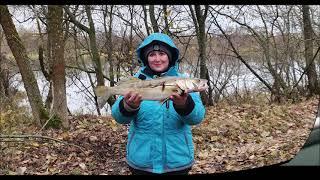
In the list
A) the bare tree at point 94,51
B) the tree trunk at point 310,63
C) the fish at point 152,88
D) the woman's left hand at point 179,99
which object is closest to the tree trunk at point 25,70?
the bare tree at point 94,51

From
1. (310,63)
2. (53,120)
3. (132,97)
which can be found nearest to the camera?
(310,63)

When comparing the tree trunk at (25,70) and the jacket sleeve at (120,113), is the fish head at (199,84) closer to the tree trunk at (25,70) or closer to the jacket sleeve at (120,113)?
the jacket sleeve at (120,113)

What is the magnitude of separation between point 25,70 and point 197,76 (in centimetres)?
97

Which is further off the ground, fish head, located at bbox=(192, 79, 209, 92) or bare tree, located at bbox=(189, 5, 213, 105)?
bare tree, located at bbox=(189, 5, 213, 105)

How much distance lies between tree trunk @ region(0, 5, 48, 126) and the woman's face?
0.54m

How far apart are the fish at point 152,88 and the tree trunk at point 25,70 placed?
0.40 m

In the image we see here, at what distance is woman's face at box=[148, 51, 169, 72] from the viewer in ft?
5.67

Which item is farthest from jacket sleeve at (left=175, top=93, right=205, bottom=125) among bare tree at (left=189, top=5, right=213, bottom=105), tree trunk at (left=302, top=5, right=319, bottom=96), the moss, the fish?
the moss

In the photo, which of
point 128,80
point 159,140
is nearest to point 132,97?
point 128,80

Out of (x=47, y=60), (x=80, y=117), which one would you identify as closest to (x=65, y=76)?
(x=47, y=60)

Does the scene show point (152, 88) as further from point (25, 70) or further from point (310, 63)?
point (25, 70)

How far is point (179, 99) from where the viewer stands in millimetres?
1534

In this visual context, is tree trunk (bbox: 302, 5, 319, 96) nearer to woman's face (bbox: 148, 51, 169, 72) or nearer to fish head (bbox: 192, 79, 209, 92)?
fish head (bbox: 192, 79, 209, 92)

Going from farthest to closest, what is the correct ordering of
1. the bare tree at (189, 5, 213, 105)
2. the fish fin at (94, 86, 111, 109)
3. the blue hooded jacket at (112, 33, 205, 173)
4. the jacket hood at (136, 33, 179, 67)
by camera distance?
the blue hooded jacket at (112, 33, 205, 173)
the jacket hood at (136, 33, 179, 67)
the fish fin at (94, 86, 111, 109)
the bare tree at (189, 5, 213, 105)
